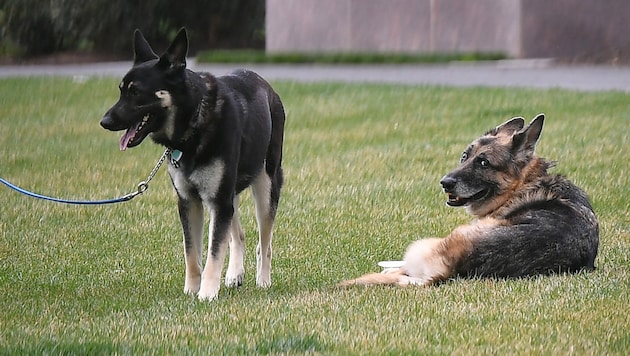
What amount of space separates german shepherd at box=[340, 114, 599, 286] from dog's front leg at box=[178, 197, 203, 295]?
3.42 ft

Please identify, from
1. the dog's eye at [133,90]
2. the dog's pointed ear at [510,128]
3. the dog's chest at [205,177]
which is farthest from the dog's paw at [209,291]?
the dog's pointed ear at [510,128]

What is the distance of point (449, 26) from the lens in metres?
23.5

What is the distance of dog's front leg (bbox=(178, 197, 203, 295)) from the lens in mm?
7441

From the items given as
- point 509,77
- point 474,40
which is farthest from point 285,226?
point 474,40

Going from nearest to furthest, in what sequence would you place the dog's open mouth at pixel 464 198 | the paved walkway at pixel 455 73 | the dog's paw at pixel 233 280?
the dog's open mouth at pixel 464 198 → the dog's paw at pixel 233 280 → the paved walkway at pixel 455 73

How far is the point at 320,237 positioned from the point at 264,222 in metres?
1.79

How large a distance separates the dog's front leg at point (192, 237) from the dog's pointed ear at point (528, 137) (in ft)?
7.34

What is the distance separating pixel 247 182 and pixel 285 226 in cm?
270

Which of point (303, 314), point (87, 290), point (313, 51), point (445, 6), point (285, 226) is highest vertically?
point (303, 314)

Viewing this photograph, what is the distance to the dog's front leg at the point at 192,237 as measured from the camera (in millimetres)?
7441

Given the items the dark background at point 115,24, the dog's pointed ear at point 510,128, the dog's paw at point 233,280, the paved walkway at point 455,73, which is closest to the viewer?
the dog's paw at point 233,280

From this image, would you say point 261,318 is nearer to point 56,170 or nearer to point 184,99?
point 184,99

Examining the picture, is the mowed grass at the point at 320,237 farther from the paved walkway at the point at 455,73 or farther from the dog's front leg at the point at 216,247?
the paved walkway at the point at 455,73

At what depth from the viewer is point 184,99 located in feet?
23.5
